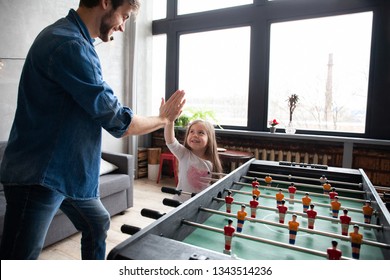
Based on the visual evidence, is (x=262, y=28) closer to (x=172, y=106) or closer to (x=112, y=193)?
(x=112, y=193)

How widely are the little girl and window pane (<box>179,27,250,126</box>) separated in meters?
2.09

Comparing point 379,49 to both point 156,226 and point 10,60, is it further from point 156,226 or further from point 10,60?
point 10,60

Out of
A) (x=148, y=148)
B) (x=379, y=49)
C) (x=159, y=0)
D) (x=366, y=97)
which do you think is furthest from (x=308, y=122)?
(x=159, y=0)

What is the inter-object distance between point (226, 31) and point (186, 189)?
2.98m

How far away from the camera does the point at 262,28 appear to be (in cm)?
386

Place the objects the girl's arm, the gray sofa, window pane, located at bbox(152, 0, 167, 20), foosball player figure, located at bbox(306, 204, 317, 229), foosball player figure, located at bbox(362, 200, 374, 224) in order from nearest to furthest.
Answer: foosball player figure, located at bbox(306, 204, 317, 229)
foosball player figure, located at bbox(362, 200, 374, 224)
the girl's arm
the gray sofa
window pane, located at bbox(152, 0, 167, 20)

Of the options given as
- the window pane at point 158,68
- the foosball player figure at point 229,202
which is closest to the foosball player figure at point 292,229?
the foosball player figure at point 229,202

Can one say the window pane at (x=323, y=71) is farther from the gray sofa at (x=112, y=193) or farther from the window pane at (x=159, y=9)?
the gray sofa at (x=112, y=193)

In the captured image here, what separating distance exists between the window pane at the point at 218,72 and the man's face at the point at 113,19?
3.06 metres

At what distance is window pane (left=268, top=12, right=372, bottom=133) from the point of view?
343cm

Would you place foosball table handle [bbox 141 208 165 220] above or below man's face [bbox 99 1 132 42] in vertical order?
below

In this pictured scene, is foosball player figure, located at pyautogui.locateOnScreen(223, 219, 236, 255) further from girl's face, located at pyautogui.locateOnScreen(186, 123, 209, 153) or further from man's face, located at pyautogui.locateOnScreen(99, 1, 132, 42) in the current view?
girl's face, located at pyautogui.locateOnScreen(186, 123, 209, 153)

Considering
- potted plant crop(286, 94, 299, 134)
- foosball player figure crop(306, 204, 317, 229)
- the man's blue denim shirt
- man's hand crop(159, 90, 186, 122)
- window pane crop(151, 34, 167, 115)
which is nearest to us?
the man's blue denim shirt

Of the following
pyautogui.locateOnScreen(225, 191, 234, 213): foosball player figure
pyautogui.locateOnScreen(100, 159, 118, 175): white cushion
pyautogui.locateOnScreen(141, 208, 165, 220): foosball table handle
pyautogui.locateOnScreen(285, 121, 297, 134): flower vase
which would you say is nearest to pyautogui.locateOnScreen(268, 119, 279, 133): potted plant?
pyautogui.locateOnScreen(285, 121, 297, 134): flower vase
